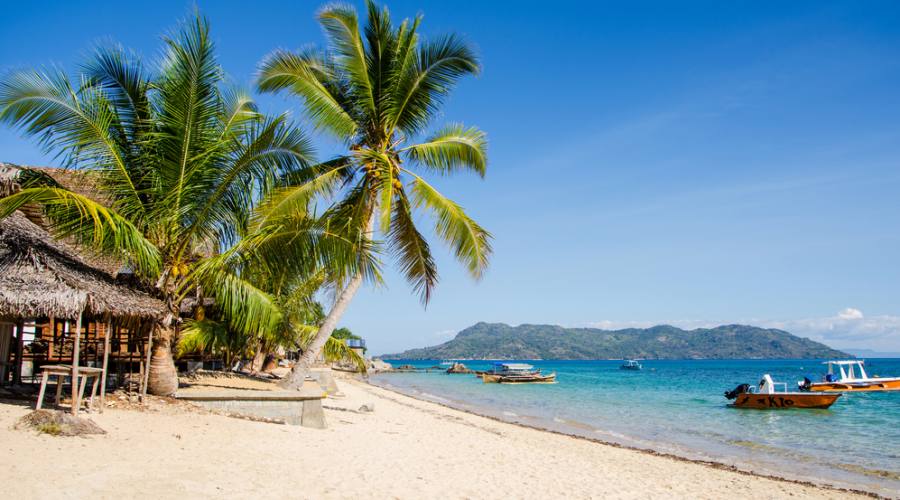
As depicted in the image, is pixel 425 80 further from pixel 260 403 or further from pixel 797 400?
pixel 797 400

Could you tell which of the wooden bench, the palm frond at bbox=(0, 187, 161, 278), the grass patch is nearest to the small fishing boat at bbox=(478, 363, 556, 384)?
the wooden bench

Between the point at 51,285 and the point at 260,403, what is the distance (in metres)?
3.43

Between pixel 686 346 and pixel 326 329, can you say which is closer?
pixel 326 329

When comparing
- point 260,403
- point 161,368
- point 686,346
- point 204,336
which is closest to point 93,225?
point 161,368

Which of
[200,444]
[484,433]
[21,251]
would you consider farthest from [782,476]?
[21,251]

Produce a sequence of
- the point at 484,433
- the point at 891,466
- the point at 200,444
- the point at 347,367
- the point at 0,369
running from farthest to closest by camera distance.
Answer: the point at 347,367
the point at 484,433
the point at 891,466
the point at 0,369
the point at 200,444

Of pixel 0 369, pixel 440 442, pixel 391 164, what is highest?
pixel 391 164

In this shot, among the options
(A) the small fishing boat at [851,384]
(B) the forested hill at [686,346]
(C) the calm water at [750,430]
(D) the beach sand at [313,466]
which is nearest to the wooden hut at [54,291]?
(D) the beach sand at [313,466]

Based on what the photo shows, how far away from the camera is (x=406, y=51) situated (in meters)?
11.9

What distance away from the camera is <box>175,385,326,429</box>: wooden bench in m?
9.41

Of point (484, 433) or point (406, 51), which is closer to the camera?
point (406, 51)

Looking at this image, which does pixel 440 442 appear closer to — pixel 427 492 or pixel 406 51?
pixel 427 492

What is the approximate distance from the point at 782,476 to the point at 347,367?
51.7 meters

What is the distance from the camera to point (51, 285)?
7660mm
